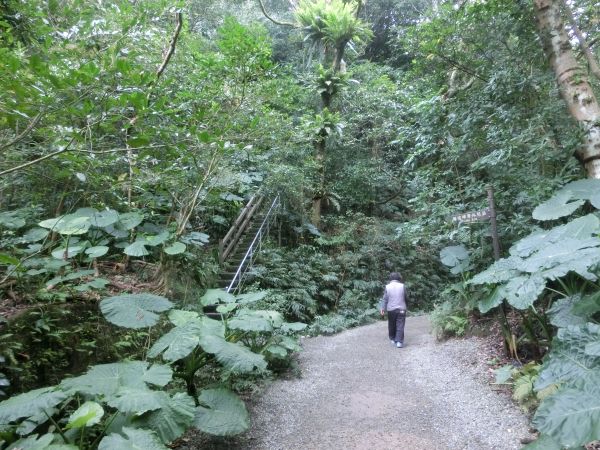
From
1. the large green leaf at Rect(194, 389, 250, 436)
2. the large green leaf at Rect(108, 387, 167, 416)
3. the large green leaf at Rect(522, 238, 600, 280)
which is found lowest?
the large green leaf at Rect(194, 389, 250, 436)

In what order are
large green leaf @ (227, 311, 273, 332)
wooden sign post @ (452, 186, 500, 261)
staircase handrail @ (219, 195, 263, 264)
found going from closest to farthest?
large green leaf @ (227, 311, 273, 332) → wooden sign post @ (452, 186, 500, 261) → staircase handrail @ (219, 195, 263, 264)

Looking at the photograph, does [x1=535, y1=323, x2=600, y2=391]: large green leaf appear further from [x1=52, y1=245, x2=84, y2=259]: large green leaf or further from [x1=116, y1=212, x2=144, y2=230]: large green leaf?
[x1=116, y1=212, x2=144, y2=230]: large green leaf

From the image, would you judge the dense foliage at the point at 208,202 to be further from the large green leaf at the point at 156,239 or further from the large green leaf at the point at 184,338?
the large green leaf at the point at 156,239

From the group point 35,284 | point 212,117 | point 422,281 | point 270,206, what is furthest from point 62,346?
point 422,281

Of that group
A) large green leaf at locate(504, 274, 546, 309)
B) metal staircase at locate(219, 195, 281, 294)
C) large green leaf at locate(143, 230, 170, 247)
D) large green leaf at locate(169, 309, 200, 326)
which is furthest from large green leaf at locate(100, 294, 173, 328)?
metal staircase at locate(219, 195, 281, 294)

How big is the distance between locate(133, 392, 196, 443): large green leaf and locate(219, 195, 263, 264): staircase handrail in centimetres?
564

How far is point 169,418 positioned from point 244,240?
7481 mm

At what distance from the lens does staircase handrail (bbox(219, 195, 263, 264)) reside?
8848 millimetres

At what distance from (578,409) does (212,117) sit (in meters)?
5.21

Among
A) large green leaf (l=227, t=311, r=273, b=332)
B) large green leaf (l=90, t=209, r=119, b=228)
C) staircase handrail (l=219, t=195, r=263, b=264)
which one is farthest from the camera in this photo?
staircase handrail (l=219, t=195, r=263, b=264)

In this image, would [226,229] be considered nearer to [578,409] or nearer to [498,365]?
[498,365]

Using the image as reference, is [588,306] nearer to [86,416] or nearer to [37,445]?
[86,416]

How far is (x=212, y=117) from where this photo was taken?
5660 mm

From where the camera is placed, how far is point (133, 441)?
2.46 metres
